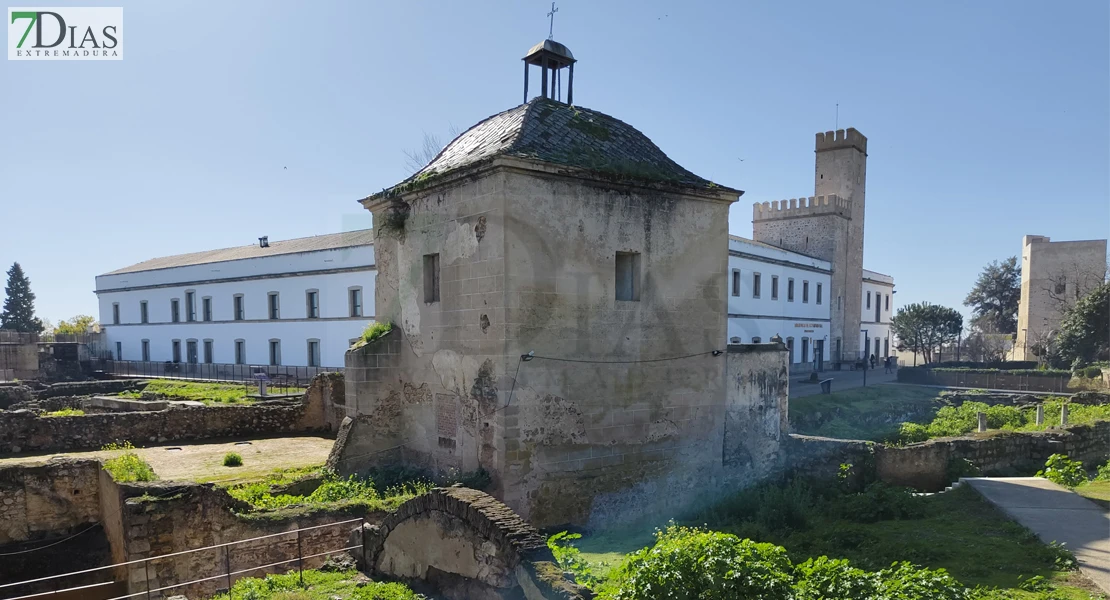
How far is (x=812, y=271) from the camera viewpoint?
138 feet

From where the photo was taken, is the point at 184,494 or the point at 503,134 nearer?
the point at 184,494

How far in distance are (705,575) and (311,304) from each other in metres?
34.7

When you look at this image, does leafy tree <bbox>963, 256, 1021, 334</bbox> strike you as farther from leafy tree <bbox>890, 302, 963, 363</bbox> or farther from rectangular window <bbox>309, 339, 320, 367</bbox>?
rectangular window <bbox>309, 339, 320, 367</bbox>

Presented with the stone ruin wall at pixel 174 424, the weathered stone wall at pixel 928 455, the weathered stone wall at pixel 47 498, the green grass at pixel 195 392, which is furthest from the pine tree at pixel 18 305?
the weathered stone wall at pixel 928 455

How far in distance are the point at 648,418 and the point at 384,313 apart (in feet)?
17.6

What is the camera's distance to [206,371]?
4069 centimetres

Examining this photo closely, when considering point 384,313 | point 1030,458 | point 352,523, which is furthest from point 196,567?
point 1030,458

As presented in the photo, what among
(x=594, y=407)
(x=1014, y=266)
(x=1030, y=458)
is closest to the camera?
(x=594, y=407)

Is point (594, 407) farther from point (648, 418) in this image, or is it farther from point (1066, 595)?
point (1066, 595)

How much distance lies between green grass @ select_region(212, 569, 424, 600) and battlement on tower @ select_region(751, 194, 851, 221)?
4077 centimetres

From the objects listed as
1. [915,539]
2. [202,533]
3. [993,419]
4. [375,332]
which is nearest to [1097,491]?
[915,539]

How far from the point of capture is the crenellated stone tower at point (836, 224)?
141 feet

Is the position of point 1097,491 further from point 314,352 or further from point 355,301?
point 314,352

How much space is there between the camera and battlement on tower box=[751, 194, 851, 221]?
42375 mm
